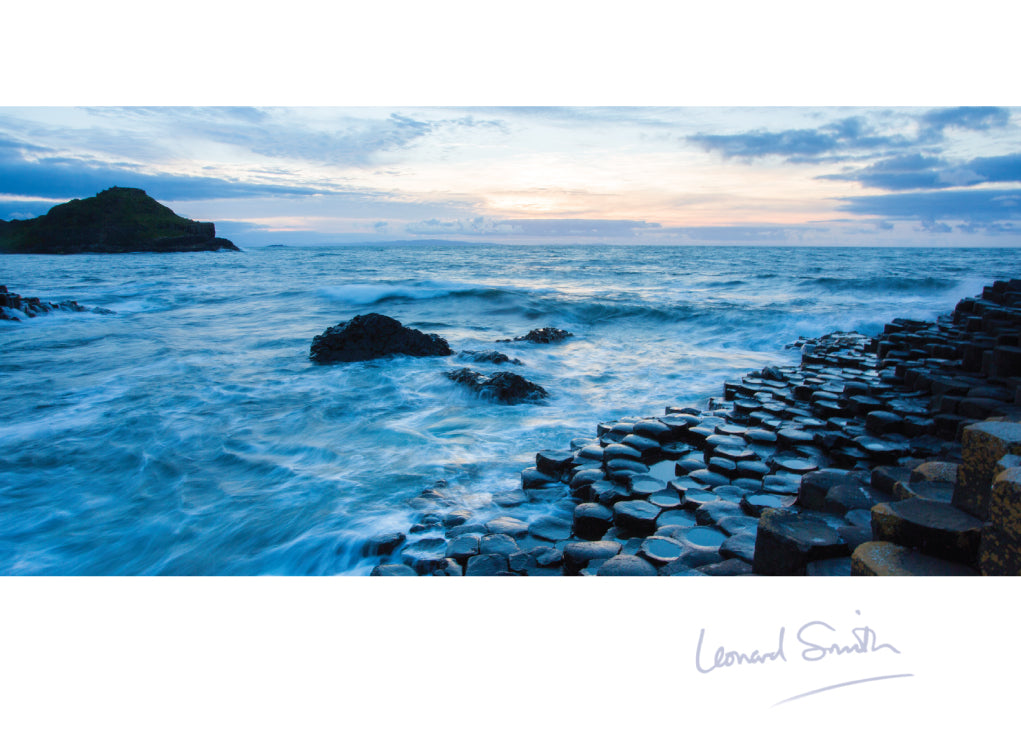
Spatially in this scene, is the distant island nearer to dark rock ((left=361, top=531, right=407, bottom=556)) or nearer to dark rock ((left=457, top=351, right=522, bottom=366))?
dark rock ((left=457, top=351, right=522, bottom=366))

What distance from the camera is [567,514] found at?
3289mm

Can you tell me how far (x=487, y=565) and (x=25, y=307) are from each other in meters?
16.0

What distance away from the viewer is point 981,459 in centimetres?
175

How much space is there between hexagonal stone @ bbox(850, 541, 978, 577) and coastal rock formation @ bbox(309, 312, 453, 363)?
7.28 m

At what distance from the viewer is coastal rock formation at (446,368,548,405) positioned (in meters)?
6.05

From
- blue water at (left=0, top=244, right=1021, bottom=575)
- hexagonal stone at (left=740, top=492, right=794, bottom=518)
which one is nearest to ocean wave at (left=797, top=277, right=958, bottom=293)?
blue water at (left=0, top=244, right=1021, bottom=575)

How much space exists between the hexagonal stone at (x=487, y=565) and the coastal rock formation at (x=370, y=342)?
603 cm

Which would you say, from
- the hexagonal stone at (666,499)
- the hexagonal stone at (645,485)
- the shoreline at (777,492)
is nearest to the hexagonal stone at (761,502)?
the shoreline at (777,492)

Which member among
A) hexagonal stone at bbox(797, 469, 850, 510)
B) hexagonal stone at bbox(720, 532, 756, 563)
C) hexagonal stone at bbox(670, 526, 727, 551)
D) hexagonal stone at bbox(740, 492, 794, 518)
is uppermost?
hexagonal stone at bbox(797, 469, 850, 510)

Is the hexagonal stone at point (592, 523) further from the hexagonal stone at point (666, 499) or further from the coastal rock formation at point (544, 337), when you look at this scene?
the coastal rock formation at point (544, 337)

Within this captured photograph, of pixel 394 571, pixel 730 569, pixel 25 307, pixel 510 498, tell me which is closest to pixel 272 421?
pixel 510 498
